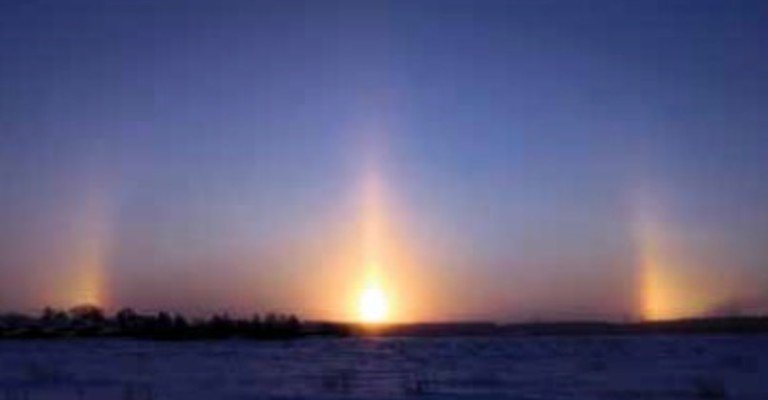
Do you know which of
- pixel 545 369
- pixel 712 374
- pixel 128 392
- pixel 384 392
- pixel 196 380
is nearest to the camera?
pixel 128 392

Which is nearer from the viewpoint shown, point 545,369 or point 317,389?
point 317,389

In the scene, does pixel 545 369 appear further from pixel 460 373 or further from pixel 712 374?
pixel 712 374

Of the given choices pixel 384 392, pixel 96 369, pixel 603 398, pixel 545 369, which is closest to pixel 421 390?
pixel 384 392

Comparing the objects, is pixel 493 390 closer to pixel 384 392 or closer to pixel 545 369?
pixel 384 392

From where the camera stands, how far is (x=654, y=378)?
4741 cm

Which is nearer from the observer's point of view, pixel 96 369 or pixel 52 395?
pixel 52 395

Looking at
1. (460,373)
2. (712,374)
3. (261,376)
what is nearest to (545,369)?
(460,373)

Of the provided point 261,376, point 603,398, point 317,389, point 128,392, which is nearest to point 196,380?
point 261,376

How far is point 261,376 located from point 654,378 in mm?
15603

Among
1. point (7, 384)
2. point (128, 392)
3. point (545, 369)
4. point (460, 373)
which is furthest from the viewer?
point (545, 369)

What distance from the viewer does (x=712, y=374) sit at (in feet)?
161

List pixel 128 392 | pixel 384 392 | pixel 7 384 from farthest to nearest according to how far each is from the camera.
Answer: pixel 7 384 → pixel 384 392 → pixel 128 392

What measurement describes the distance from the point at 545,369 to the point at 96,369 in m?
21.1

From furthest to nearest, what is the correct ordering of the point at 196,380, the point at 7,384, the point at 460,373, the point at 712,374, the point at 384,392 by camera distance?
the point at 460,373 → the point at 712,374 → the point at 196,380 → the point at 7,384 → the point at 384,392
